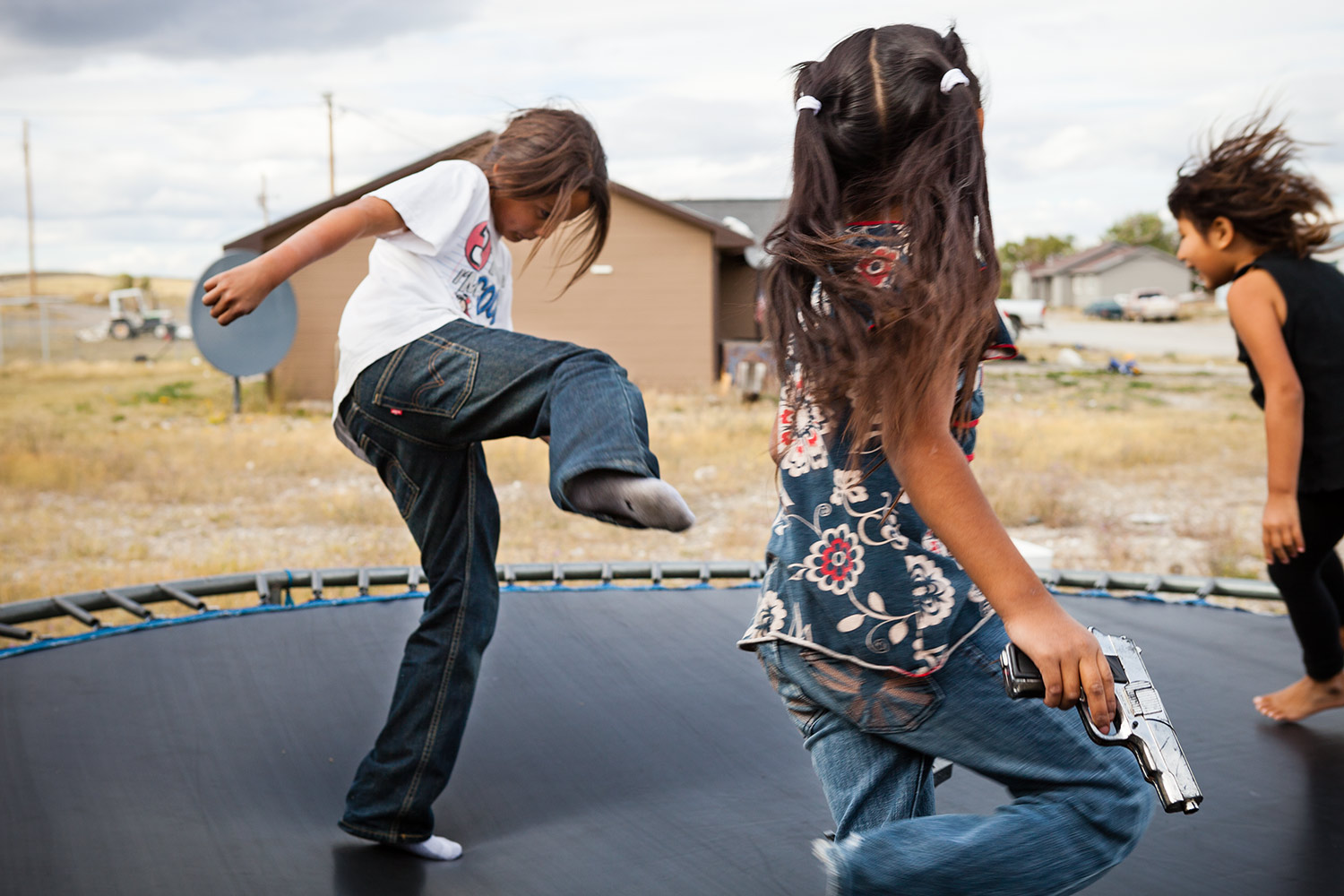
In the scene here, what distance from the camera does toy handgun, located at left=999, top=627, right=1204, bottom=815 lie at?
2.56 feet

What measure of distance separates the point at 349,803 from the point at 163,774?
0.45 m

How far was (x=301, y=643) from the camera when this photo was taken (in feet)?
8.02

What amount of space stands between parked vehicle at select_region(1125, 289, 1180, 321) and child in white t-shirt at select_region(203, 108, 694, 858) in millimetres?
27335

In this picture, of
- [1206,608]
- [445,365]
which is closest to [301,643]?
[445,365]

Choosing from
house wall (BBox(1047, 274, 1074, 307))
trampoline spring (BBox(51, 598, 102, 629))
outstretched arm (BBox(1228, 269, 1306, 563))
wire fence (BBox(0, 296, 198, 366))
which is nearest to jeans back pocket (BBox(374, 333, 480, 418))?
outstretched arm (BBox(1228, 269, 1306, 563))

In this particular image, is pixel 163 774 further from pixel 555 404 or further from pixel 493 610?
pixel 555 404

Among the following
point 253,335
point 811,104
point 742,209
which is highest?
point 742,209

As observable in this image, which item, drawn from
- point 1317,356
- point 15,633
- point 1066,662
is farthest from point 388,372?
point 15,633

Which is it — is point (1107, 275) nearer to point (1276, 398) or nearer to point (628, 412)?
point (1276, 398)

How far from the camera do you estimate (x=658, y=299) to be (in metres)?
10.7

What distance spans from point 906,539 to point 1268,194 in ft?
4.56

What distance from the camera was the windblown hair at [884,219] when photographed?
0.81m

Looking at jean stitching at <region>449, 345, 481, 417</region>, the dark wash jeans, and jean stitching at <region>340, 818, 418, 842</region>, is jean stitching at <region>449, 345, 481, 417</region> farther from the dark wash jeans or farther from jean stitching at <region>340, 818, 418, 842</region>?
jean stitching at <region>340, 818, 418, 842</region>

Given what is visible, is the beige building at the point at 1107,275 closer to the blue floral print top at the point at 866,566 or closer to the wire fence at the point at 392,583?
the wire fence at the point at 392,583
